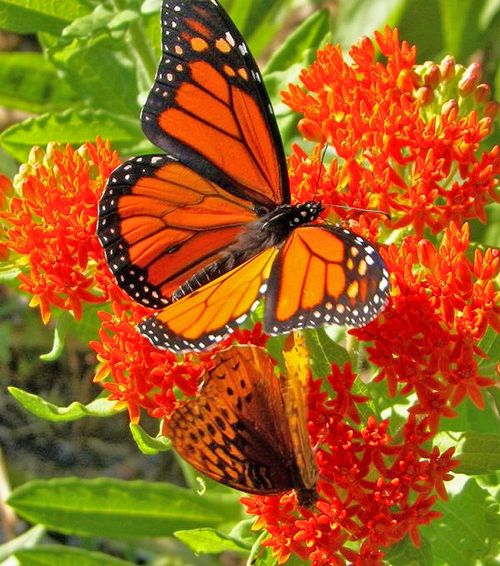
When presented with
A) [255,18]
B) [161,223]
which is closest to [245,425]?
[161,223]

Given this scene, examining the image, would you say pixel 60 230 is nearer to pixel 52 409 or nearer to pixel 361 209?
pixel 52 409

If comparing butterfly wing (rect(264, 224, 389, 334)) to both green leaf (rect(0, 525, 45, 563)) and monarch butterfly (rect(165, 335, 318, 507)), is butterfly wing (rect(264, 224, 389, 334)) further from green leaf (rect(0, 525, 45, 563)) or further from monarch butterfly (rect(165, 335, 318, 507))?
green leaf (rect(0, 525, 45, 563))

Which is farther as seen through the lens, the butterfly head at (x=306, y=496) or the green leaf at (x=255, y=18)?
the green leaf at (x=255, y=18)

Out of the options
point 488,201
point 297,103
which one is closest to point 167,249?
point 297,103

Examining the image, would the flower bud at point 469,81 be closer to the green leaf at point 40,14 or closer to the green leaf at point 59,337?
the green leaf at point 59,337

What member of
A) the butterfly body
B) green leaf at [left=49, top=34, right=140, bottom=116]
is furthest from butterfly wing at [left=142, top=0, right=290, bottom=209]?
green leaf at [left=49, top=34, right=140, bottom=116]

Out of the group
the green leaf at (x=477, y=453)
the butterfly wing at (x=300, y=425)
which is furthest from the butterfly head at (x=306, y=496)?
the green leaf at (x=477, y=453)

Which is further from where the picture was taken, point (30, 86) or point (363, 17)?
point (363, 17)
